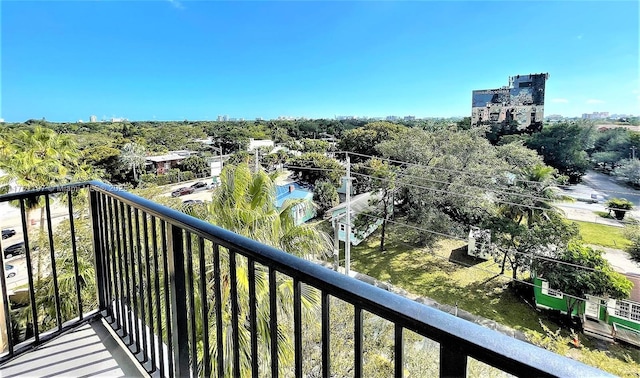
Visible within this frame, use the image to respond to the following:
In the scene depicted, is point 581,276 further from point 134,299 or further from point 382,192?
point 134,299

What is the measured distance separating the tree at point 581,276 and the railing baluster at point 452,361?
10.4 m

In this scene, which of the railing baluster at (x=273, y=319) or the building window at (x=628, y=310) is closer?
the railing baluster at (x=273, y=319)

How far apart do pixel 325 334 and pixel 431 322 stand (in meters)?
0.23

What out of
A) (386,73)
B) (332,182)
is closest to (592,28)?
(386,73)

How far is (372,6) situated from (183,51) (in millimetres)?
7723

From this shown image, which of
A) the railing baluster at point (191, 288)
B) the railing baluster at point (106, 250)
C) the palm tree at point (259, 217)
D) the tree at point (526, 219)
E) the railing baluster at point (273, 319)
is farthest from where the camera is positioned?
the tree at point (526, 219)

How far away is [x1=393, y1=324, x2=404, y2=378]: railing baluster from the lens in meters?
0.48

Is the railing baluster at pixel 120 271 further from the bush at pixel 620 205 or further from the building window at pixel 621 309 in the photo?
the bush at pixel 620 205

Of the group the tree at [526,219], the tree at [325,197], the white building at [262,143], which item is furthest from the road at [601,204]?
the white building at [262,143]

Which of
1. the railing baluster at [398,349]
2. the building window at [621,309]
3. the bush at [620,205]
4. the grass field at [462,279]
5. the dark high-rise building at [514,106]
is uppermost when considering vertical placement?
the dark high-rise building at [514,106]

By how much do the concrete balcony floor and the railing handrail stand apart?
41.4 inches

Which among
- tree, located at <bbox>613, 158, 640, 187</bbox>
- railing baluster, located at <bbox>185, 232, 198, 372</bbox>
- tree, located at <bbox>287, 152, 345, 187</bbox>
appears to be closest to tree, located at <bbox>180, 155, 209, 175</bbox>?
tree, located at <bbox>287, 152, 345, 187</bbox>

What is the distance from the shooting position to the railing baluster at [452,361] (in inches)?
16.8

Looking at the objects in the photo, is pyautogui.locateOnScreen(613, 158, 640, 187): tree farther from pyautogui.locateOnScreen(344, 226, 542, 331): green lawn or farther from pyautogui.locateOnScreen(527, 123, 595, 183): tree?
pyautogui.locateOnScreen(344, 226, 542, 331): green lawn
